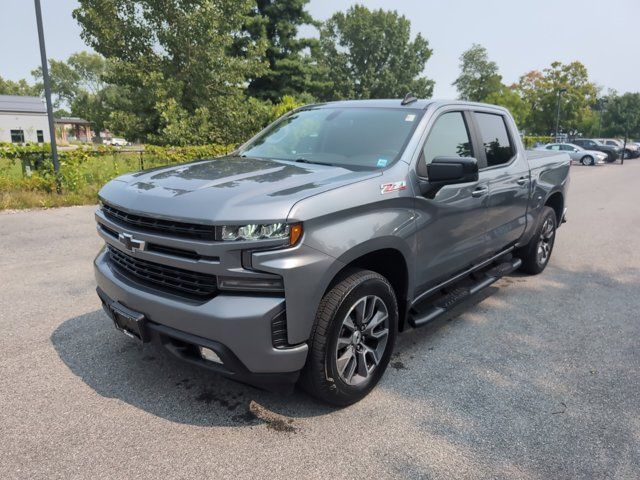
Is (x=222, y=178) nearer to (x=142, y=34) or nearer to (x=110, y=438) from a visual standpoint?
(x=110, y=438)

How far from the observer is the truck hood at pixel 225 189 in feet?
7.95

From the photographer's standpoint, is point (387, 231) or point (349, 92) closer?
point (387, 231)

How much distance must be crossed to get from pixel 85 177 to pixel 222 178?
1005cm

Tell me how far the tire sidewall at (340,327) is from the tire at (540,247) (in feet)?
10.2

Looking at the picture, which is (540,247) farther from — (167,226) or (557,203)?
(167,226)

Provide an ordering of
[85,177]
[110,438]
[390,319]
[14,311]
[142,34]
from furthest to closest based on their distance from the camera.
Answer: [142,34] < [85,177] < [14,311] < [390,319] < [110,438]

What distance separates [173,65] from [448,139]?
18.1 meters

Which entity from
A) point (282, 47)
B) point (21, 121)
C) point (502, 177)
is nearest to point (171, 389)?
point (502, 177)

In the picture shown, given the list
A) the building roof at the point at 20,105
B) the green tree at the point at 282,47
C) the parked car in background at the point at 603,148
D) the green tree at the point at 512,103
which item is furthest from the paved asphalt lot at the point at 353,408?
the building roof at the point at 20,105

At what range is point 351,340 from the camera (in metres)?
2.89

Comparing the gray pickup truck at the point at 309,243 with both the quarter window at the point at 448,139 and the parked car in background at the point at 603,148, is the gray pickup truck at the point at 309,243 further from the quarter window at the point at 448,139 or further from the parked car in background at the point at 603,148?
the parked car in background at the point at 603,148

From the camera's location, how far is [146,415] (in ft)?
9.29

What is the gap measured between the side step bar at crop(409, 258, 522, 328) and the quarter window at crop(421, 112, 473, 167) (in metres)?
1.08

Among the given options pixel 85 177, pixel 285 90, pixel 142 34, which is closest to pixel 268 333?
pixel 85 177
